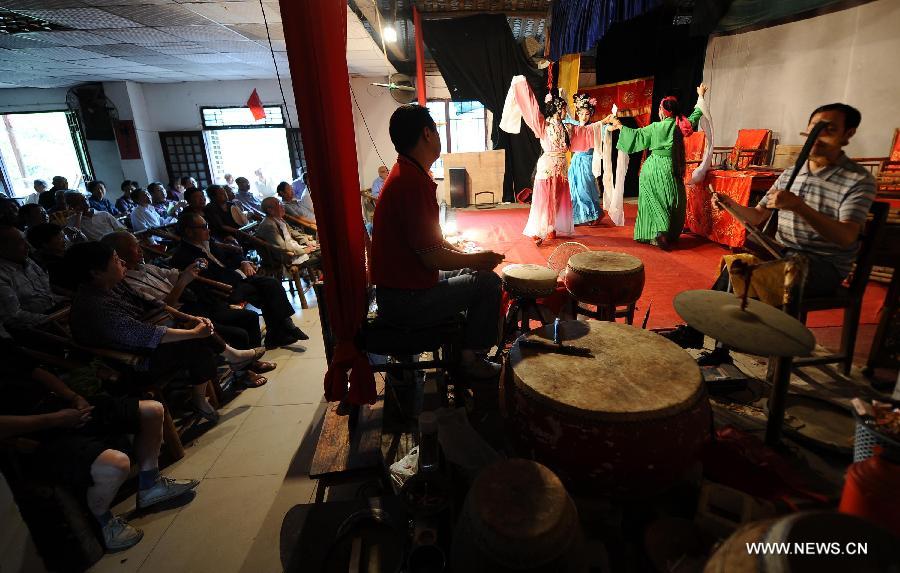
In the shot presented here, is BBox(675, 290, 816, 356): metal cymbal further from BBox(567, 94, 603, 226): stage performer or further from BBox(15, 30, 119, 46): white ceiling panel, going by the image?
BBox(15, 30, 119, 46): white ceiling panel

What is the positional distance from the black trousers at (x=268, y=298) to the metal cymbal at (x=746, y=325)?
13.7 ft

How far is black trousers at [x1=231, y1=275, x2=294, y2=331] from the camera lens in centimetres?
480

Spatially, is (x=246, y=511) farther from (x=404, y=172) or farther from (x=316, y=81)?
(x=316, y=81)

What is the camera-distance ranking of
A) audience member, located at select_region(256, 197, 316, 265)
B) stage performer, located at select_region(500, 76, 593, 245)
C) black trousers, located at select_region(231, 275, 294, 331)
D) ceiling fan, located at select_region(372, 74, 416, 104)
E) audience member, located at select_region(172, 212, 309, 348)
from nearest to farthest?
1. audience member, located at select_region(172, 212, 309, 348)
2. black trousers, located at select_region(231, 275, 294, 331)
3. audience member, located at select_region(256, 197, 316, 265)
4. stage performer, located at select_region(500, 76, 593, 245)
5. ceiling fan, located at select_region(372, 74, 416, 104)

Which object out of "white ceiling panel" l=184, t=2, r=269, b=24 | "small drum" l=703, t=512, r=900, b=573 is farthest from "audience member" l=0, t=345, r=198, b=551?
"white ceiling panel" l=184, t=2, r=269, b=24

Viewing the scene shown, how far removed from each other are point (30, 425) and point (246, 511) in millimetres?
1199

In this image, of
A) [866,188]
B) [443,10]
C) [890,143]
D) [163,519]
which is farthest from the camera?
[443,10]

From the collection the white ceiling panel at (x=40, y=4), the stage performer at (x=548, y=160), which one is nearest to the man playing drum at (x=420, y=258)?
the stage performer at (x=548, y=160)

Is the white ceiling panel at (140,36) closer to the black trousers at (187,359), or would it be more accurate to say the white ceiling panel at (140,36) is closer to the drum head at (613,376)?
the black trousers at (187,359)

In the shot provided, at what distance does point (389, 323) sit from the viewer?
101 inches

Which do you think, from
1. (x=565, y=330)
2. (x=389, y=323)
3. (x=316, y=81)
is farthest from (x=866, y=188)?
(x=316, y=81)

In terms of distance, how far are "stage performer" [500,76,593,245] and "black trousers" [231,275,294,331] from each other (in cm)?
439

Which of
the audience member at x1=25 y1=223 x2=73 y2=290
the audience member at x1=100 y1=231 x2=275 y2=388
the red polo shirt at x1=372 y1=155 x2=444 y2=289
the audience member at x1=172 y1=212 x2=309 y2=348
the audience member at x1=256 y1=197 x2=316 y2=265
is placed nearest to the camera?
the red polo shirt at x1=372 y1=155 x2=444 y2=289

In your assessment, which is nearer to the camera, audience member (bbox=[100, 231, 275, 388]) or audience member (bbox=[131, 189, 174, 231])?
audience member (bbox=[100, 231, 275, 388])
